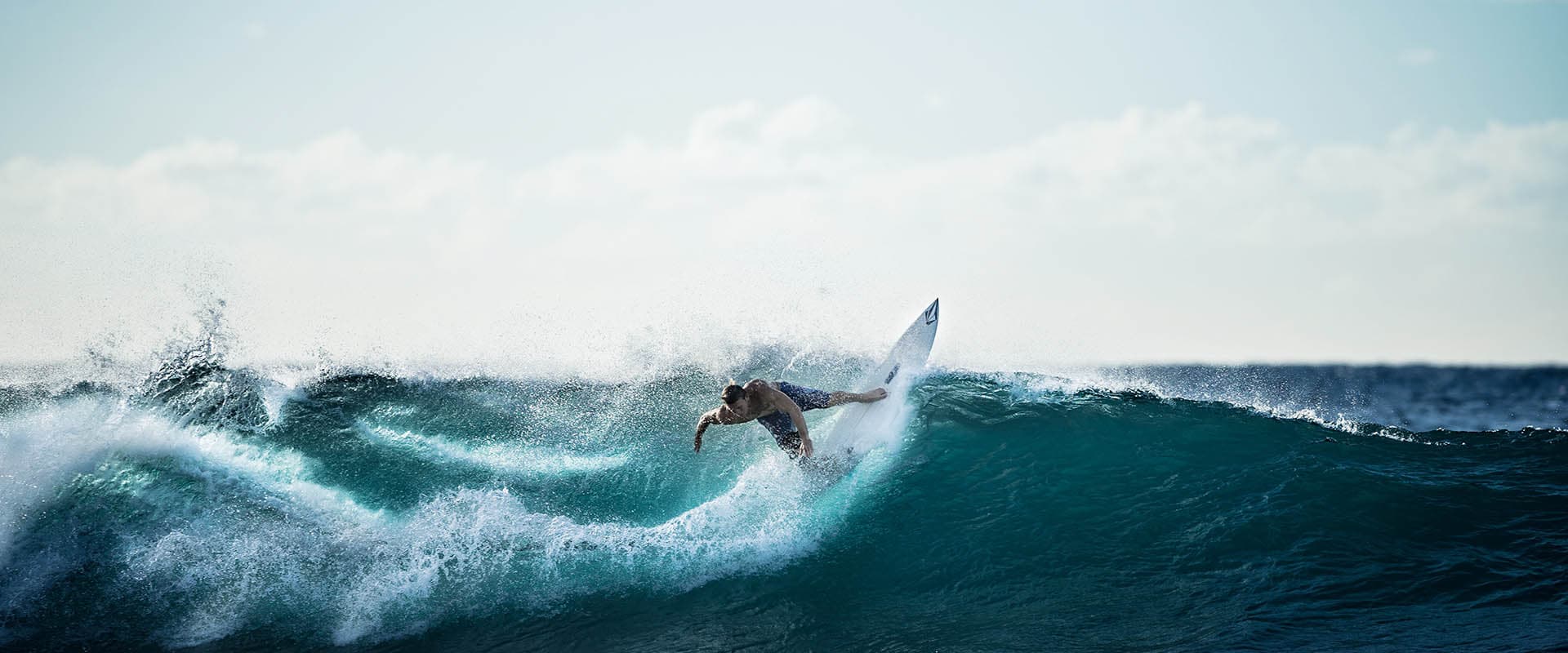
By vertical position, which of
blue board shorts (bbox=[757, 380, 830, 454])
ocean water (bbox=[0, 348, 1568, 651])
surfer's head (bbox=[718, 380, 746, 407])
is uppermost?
surfer's head (bbox=[718, 380, 746, 407])

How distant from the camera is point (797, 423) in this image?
634cm

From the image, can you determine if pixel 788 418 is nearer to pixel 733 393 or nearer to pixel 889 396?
pixel 733 393

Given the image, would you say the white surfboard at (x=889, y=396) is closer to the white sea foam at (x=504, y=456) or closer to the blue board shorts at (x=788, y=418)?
the blue board shorts at (x=788, y=418)

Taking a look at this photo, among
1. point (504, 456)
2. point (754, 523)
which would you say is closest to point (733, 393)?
point (754, 523)

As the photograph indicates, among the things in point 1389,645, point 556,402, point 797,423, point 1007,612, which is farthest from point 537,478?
point 1389,645

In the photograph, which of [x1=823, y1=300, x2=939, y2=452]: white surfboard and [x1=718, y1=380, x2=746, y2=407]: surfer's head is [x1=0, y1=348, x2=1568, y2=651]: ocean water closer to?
[x1=823, y1=300, x2=939, y2=452]: white surfboard

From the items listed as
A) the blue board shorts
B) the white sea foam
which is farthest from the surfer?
the white sea foam

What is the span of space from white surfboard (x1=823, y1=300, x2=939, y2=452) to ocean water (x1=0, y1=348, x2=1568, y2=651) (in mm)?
208

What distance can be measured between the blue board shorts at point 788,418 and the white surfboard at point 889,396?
1.71 feet

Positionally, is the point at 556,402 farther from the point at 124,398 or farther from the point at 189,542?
the point at 124,398

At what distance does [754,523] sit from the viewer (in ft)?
20.4

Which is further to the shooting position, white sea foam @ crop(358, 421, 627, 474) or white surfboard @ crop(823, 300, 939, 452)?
white sea foam @ crop(358, 421, 627, 474)

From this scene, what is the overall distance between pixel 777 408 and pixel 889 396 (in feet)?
6.58

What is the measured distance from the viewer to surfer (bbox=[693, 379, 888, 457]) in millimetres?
6227
